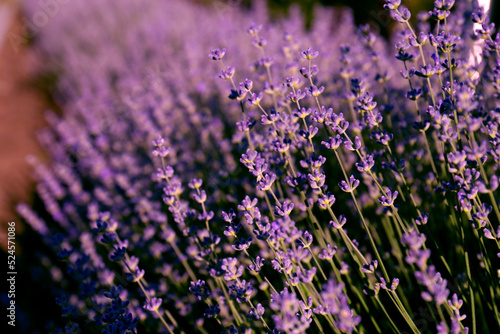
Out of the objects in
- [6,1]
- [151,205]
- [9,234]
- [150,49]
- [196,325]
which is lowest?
[9,234]

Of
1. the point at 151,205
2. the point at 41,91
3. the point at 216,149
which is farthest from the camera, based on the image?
the point at 41,91

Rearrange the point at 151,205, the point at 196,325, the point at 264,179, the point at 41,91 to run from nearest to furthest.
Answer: the point at 264,179
the point at 196,325
the point at 151,205
the point at 41,91

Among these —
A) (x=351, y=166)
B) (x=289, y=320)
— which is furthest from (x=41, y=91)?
(x=289, y=320)

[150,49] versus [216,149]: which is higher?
[150,49]

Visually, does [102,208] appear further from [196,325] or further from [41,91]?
[41,91]

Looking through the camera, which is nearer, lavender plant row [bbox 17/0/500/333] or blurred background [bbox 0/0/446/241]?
lavender plant row [bbox 17/0/500/333]

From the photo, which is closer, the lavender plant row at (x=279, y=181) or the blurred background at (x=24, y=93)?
the lavender plant row at (x=279, y=181)

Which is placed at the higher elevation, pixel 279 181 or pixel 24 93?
pixel 279 181

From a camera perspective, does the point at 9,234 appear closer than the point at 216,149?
No
